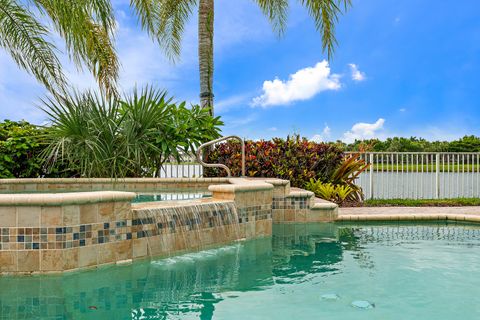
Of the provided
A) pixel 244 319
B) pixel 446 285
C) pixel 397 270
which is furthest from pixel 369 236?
pixel 244 319

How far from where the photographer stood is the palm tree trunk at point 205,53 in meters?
11.6

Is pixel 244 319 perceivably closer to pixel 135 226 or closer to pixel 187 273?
pixel 187 273

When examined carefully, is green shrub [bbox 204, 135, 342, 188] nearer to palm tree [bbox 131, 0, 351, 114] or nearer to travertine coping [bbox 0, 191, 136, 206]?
palm tree [bbox 131, 0, 351, 114]

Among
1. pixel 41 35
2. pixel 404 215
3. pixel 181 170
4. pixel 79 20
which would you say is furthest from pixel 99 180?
pixel 404 215

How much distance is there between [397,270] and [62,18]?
6.98 metres

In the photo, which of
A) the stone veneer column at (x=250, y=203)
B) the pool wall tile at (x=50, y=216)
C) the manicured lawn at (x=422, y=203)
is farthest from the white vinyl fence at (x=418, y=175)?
the pool wall tile at (x=50, y=216)

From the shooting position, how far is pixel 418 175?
37.1ft

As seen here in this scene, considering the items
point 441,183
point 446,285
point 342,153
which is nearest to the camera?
point 446,285

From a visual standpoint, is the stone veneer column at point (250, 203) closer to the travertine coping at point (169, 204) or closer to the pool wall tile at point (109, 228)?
the pool wall tile at point (109, 228)

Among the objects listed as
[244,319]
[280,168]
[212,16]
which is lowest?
[244,319]

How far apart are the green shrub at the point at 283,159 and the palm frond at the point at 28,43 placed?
12.2 ft

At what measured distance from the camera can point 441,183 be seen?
11.5 meters

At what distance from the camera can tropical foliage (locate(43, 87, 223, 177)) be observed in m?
8.62

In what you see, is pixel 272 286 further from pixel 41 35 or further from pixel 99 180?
pixel 41 35
